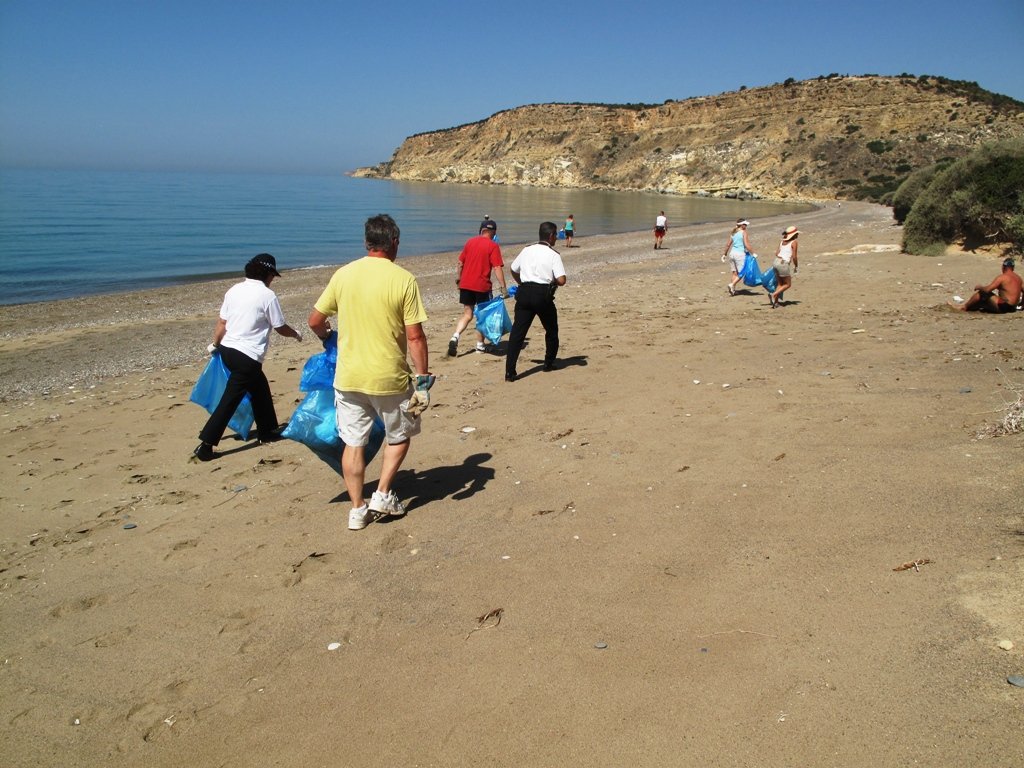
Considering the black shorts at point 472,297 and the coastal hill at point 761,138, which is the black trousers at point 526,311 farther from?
the coastal hill at point 761,138

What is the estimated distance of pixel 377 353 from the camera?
417 centimetres

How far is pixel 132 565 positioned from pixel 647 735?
3278mm

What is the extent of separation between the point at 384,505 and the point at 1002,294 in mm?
8305

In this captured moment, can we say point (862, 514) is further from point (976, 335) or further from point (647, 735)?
point (976, 335)

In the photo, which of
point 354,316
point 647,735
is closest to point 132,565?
point 354,316

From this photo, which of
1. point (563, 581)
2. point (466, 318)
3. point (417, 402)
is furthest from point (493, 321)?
point (563, 581)

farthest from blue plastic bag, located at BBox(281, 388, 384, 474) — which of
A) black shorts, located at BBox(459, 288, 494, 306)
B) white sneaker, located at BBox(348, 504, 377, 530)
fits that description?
black shorts, located at BBox(459, 288, 494, 306)

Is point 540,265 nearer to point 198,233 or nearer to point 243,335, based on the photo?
point 243,335

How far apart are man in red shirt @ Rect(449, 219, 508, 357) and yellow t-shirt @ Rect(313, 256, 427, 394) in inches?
177

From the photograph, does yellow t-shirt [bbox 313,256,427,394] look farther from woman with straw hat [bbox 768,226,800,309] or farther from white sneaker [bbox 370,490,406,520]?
woman with straw hat [bbox 768,226,800,309]

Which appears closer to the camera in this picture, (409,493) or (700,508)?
(700,508)

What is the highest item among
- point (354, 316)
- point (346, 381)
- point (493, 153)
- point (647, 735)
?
point (493, 153)

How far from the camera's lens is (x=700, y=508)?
161 inches

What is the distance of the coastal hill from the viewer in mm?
67500
